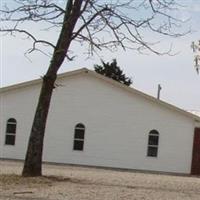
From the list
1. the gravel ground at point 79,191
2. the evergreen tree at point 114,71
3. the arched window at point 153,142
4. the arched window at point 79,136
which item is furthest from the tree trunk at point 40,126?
the evergreen tree at point 114,71

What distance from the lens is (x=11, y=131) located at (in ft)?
126

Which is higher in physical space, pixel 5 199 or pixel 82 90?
pixel 82 90

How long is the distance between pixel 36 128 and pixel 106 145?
16676 millimetres

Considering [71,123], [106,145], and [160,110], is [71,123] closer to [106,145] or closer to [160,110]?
[106,145]

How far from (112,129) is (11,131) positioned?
6006mm

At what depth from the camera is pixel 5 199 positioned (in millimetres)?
14203

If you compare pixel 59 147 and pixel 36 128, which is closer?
pixel 36 128

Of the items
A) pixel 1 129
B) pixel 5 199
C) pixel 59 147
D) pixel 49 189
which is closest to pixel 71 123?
pixel 59 147

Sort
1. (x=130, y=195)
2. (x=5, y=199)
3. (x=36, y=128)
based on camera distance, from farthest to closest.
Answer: (x=36, y=128) < (x=130, y=195) < (x=5, y=199)

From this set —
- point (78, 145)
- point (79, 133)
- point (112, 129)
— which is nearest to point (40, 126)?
point (112, 129)

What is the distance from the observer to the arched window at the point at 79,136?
37.9 meters

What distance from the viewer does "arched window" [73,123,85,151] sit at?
3791 cm

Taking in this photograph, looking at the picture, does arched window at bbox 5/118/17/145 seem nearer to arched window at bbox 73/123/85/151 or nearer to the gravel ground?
arched window at bbox 73/123/85/151

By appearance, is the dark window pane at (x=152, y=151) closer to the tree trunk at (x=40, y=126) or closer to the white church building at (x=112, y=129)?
the white church building at (x=112, y=129)
